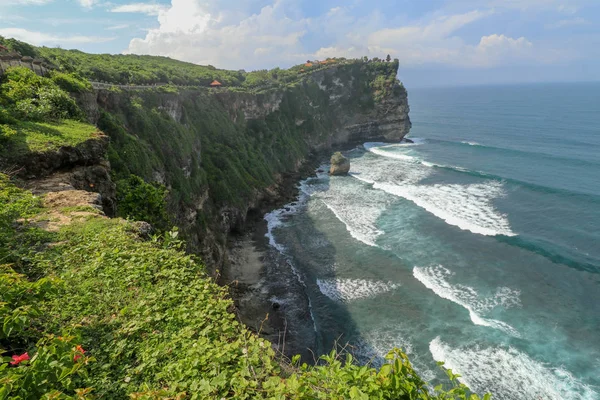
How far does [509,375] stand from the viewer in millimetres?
18141

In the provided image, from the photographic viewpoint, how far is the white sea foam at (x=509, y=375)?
56.1ft

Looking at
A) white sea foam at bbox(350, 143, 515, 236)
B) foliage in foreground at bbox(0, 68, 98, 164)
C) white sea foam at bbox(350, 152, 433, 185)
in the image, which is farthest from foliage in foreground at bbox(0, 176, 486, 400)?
white sea foam at bbox(350, 152, 433, 185)

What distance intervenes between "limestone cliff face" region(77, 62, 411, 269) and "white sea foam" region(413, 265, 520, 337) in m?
17.5

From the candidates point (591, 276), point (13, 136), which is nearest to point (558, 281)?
point (591, 276)

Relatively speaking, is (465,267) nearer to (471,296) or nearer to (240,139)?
(471,296)

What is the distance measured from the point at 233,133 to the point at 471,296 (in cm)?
3614

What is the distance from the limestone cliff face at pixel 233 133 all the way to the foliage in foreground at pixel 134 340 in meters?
12.6

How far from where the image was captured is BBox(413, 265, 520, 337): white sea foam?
860 inches

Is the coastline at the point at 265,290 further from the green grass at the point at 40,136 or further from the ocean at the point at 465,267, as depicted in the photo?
the green grass at the point at 40,136

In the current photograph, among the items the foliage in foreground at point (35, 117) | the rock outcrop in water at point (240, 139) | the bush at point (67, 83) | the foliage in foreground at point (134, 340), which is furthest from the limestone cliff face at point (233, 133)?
the foliage in foreground at point (134, 340)

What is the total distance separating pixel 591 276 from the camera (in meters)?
25.8

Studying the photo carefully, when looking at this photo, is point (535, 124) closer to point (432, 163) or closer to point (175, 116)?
point (432, 163)

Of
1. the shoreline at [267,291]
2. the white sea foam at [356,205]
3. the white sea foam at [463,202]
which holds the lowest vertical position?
the shoreline at [267,291]

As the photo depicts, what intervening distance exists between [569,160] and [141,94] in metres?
63.7
